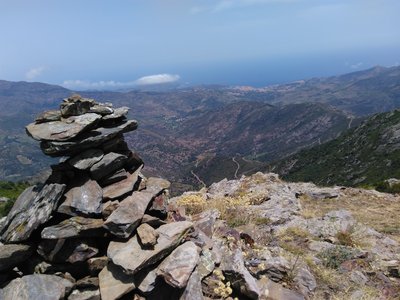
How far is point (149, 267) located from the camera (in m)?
11.3

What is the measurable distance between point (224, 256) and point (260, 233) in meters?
4.37

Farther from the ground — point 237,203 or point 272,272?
point 272,272

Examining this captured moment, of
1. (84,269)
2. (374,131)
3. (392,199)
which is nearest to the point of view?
(84,269)

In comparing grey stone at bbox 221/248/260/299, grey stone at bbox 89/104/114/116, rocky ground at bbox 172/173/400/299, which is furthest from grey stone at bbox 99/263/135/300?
grey stone at bbox 89/104/114/116

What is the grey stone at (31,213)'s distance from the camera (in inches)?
455

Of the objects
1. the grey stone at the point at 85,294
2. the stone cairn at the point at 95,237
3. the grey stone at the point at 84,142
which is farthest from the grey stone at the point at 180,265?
the grey stone at the point at 84,142

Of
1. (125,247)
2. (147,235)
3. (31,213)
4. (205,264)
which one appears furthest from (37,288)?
(205,264)

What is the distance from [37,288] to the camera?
35.7ft

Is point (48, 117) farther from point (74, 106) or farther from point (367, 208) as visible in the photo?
point (367, 208)

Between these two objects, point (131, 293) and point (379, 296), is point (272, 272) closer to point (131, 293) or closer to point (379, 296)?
point (379, 296)

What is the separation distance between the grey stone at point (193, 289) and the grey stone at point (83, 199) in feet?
11.3

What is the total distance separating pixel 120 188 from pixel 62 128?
2.66m

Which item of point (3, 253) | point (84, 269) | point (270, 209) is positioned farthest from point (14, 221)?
point (270, 209)

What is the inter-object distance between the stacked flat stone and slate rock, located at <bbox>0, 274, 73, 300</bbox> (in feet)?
0.09
